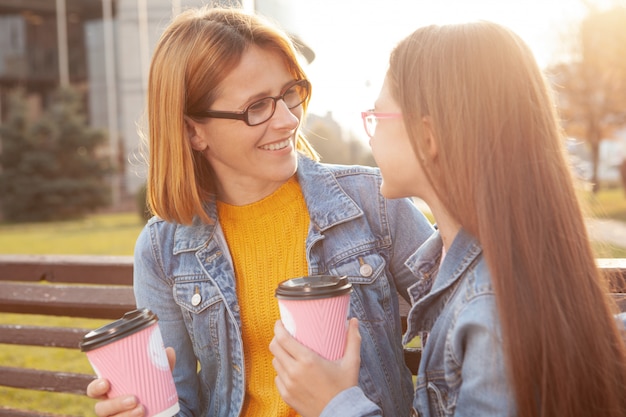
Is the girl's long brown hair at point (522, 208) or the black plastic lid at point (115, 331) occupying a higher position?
the girl's long brown hair at point (522, 208)

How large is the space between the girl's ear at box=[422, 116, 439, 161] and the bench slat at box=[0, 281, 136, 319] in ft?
5.50

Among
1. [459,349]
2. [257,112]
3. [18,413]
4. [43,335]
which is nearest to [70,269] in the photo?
[43,335]

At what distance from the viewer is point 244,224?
264cm

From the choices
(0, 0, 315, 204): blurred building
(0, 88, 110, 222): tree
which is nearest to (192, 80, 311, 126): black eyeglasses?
(0, 88, 110, 222): tree

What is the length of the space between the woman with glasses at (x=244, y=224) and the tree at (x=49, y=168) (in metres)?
22.0

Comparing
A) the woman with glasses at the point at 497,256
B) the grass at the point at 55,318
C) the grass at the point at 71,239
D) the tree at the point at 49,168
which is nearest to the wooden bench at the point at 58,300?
the grass at the point at 55,318

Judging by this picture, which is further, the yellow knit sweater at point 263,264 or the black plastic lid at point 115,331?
the yellow knit sweater at point 263,264

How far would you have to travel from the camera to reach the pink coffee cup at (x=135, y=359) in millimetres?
1737

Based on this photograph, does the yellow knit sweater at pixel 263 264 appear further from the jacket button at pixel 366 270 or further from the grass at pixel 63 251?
the grass at pixel 63 251

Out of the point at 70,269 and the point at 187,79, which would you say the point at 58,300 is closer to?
the point at 70,269

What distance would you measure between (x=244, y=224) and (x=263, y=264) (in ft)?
0.65

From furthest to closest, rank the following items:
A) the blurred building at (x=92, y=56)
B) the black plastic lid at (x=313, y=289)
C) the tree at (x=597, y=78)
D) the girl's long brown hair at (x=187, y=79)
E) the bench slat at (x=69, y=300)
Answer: the blurred building at (x=92, y=56) → the tree at (x=597, y=78) → the bench slat at (x=69, y=300) → the girl's long brown hair at (x=187, y=79) → the black plastic lid at (x=313, y=289)

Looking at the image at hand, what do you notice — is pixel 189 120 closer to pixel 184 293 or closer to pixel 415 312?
pixel 184 293

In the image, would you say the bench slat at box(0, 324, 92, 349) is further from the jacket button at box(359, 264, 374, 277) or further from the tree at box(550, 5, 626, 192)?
the tree at box(550, 5, 626, 192)
